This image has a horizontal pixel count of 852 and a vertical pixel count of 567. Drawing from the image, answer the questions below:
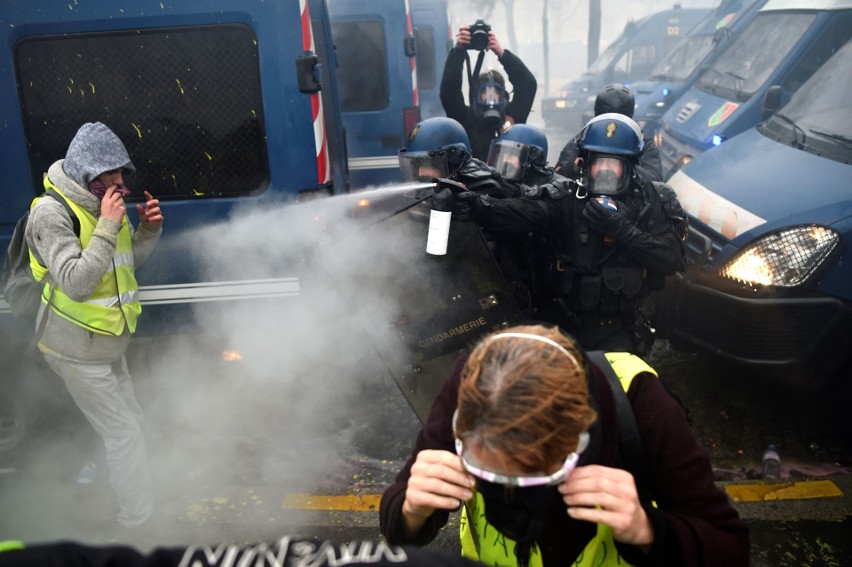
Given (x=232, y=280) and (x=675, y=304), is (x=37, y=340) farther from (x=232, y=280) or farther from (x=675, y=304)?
(x=675, y=304)

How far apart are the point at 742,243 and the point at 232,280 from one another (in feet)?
9.33

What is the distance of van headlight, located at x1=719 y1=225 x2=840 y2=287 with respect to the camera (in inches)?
131

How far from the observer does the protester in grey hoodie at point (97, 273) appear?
9.42ft

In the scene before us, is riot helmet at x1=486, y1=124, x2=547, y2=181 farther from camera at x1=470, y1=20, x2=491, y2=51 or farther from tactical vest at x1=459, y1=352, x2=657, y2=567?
tactical vest at x1=459, y1=352, x2=657, y2=567

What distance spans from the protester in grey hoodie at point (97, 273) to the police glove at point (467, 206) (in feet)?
4.75

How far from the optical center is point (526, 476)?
1.24 m

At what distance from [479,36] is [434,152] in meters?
2.69

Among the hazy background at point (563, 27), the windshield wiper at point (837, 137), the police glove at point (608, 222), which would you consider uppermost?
the windshield wiper at point (837, 137)

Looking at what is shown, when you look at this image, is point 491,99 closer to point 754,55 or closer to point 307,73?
point 307,73

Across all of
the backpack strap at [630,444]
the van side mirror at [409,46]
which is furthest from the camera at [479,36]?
the backpack strap at [630,444]

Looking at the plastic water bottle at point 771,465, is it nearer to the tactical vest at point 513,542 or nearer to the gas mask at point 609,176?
the gas mask at point 609,176

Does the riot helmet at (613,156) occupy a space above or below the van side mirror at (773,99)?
above

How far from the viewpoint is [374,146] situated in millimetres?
6805

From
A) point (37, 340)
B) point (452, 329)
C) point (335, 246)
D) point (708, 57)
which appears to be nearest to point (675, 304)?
point (452, 329)
